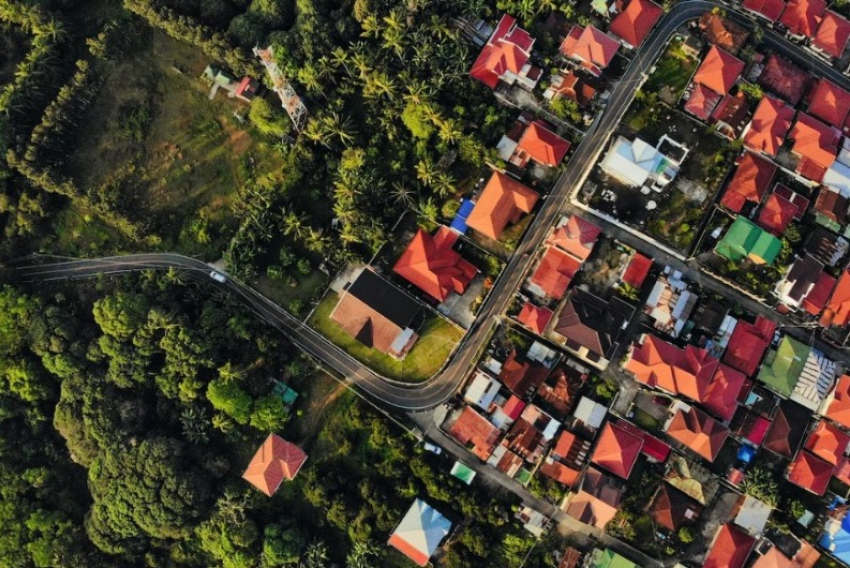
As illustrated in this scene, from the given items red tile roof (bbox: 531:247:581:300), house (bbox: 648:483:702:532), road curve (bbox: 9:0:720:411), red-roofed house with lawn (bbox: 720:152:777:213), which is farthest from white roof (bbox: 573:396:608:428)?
red-roofed house with lawn (bbox: 720:152:777:213)

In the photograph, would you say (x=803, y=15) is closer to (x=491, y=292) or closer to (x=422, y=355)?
(x=491, y=292)

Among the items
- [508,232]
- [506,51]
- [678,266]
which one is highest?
[506,51]

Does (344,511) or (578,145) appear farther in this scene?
(578,145)

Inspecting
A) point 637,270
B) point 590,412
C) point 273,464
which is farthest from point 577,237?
point 273,464

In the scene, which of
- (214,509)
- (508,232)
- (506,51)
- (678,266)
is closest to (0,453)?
(214,509)

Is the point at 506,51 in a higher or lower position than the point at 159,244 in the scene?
higher

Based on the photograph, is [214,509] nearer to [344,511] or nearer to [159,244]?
[344,511]
